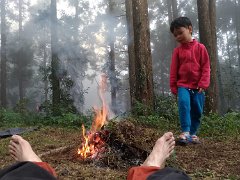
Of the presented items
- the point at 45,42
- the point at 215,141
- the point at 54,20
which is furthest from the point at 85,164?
the point at 45,42

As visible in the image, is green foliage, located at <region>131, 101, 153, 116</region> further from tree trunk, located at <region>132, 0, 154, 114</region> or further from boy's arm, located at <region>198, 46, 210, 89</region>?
boy's arm, located at <region>198, 46, 210, 89</region>

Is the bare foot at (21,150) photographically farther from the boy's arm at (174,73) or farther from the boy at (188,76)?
the boy's arm at (174,73)

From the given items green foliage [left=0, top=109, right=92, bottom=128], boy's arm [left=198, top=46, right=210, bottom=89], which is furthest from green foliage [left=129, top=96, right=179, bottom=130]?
boy's arm [left=198, top=46, right=210, bottom=89]

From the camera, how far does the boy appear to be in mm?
5625

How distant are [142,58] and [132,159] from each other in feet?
16.7

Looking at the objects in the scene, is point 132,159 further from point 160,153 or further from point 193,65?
point 193,65

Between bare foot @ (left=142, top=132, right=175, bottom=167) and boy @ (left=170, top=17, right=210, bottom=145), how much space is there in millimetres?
2277

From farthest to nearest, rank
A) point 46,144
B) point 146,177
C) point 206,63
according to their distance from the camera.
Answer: point 46,144 → point 206,63 → point 146,177

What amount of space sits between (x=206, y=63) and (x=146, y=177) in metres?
3.93

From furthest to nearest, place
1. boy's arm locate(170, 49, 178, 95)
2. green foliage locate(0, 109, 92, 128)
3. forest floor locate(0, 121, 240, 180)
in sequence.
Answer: green foliage locate(0, 109, 92, 128)
boy's arm locate(170, 49, 178, 95)
forest floor locate(0, 121, 240, 180)

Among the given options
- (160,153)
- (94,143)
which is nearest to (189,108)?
(94,143)

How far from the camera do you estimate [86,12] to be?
39000 millimetres

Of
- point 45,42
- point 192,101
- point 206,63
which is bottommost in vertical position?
point 192,101

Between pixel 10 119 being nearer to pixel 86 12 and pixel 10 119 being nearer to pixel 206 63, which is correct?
pixel 206 63
